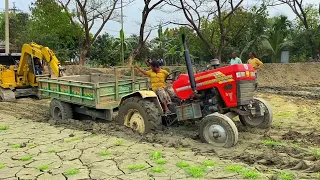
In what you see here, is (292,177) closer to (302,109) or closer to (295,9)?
(302,109)

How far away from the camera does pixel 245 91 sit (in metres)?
6.40

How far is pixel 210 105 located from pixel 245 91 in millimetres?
700

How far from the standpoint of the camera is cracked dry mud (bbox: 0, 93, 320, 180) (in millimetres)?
4859

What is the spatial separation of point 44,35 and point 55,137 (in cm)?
1916

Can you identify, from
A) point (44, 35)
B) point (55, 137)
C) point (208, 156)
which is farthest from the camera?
point (44, 35)

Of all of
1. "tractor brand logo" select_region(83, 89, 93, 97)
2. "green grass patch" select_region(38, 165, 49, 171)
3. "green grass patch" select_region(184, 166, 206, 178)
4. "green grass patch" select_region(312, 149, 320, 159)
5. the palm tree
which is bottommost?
"green grass patch" select_region(38, 165, 49, 171)

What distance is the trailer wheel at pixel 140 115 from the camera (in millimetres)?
7000

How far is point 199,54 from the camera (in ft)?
102

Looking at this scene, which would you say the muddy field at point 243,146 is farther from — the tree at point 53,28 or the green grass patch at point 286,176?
the tree at point 53,28

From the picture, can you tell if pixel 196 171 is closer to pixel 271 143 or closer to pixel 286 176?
pixel 286 176

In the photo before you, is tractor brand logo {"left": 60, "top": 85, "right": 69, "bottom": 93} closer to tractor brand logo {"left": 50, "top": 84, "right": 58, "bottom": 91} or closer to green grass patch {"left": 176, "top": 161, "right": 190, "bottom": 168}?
tractor brand logo {"left": 50, "top": 84, "right": 58, "bottom": 91}

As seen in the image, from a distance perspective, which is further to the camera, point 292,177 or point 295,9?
point 295,9

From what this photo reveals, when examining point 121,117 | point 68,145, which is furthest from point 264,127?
point 68,145

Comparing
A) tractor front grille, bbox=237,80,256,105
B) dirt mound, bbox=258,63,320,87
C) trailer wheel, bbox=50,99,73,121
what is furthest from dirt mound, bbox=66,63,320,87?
tractor front grille, bbox=237,80,256,105
